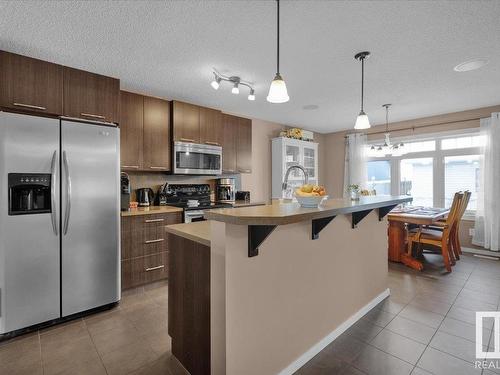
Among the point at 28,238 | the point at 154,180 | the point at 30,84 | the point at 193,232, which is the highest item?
the point at 30,84

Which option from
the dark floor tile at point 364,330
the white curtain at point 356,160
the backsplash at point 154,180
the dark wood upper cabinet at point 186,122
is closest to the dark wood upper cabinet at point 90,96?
the dark wood upper cabinet at point 186,122

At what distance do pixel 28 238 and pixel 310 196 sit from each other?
7.46 feet

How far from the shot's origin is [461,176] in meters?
4.57

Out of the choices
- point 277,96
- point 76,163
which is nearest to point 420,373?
point 277,96

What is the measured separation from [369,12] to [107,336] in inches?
123

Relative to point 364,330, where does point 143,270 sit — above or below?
above

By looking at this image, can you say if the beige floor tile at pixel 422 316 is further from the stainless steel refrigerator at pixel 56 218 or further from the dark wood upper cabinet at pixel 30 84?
the dark wood upper cabinet at pixel 30 84

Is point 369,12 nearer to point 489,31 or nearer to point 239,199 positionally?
point 489,31

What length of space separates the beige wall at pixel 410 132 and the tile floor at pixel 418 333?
2.19 metres

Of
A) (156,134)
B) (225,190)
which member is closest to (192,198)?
(225,190)

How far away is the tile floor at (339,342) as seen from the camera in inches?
67.5

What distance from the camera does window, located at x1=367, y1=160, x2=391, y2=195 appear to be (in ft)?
18.0

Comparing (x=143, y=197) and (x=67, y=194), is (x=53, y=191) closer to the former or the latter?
(x=67, y=194)

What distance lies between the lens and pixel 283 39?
6.92ft
